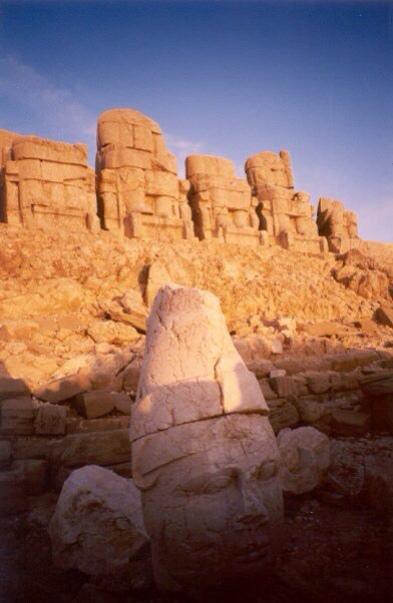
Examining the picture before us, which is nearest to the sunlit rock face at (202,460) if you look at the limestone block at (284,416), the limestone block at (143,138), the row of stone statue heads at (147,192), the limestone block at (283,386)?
the limestone block at (284,416)

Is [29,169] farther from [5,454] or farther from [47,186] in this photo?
[5,454]

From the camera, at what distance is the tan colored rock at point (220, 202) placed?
16.5 meters

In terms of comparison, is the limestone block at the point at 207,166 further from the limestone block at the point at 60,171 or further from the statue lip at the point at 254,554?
the statue lip at the point at 254,554

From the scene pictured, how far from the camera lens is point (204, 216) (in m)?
16.7

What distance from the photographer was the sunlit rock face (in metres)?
2.26

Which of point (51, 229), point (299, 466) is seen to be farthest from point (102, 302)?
point (299, 466)

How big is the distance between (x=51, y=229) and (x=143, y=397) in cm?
1068

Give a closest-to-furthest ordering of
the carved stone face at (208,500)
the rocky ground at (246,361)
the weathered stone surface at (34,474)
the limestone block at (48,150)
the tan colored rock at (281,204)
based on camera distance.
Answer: the carved stone face at (208,500), the rocky ground at (246,361), the weathered stone surface at (34,474), the limestone block at (48,150), the tan colored rock at (281,204)

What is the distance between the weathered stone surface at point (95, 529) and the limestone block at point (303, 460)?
138cm

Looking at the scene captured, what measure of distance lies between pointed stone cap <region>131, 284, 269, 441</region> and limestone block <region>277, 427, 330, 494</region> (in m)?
1.38

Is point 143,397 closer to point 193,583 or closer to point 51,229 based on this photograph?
point 193,583

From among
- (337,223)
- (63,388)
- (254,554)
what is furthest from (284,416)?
(337,223)

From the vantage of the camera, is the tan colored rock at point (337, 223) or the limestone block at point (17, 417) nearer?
the limestone block at point (17, 417)

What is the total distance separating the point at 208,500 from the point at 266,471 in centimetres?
40
